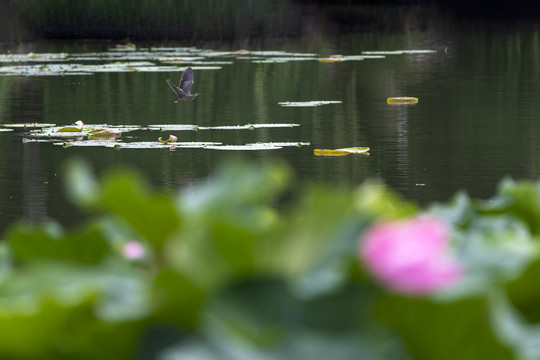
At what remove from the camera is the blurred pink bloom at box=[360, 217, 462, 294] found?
790 millimetres

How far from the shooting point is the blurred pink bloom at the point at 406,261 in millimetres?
790

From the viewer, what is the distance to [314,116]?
11297mm

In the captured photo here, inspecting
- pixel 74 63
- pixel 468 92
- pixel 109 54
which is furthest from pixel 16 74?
pixel 468 92

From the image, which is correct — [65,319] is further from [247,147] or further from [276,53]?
[276,53]

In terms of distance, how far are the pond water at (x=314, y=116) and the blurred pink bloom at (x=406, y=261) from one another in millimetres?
3967

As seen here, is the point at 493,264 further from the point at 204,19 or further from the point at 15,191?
the point at 204,19

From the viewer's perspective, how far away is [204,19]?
29.2 m

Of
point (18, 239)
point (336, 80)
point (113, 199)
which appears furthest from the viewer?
point (336, 80)

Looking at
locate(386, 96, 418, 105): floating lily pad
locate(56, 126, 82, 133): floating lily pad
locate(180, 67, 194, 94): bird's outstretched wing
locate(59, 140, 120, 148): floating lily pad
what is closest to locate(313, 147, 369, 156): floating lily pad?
locate(59, 140, 120, 148): floating lily pad

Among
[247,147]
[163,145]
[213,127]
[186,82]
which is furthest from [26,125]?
[247,147]

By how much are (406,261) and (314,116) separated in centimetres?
1053

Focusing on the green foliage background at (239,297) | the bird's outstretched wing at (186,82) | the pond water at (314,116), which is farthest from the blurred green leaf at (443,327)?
the bird's outstretched wing at (186,82)

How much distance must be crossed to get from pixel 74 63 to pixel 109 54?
5.37ft

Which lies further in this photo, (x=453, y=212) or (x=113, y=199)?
(x=453, y=212)
